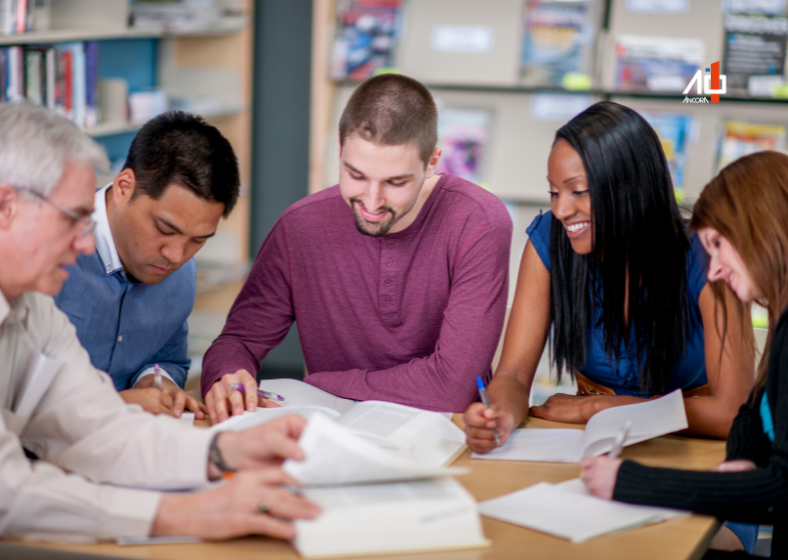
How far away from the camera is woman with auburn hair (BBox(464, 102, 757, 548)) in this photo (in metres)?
1.62

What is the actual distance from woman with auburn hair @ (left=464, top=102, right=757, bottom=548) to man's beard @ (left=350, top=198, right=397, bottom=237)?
12.6 inches

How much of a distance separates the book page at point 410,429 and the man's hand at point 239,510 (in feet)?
1.04

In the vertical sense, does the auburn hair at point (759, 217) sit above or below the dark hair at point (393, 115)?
below

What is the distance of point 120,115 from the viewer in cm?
324

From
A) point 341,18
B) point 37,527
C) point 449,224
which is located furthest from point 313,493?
point 341,18

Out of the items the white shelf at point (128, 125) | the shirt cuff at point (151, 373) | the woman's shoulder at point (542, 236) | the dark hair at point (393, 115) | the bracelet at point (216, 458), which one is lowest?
the shirt cuff at point (151, 373)

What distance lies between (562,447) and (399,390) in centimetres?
42

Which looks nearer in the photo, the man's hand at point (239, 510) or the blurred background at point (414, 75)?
the man's hand at point (239, 510)

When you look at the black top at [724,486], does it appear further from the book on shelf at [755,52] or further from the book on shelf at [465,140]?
→ the book on shelf at [465,140]

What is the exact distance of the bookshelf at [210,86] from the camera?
3631mm

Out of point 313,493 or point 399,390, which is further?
point 399,390

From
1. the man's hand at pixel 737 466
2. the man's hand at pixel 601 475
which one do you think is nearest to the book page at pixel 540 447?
the man's hand at pixel 601 475

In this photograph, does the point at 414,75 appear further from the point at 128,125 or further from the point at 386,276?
the point at 386,276

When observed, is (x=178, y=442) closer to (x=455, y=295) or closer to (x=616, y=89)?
(x=455, y=295)
